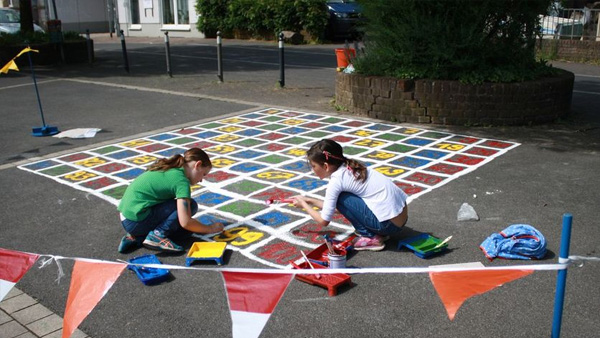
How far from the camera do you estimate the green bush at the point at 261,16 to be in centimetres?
2386

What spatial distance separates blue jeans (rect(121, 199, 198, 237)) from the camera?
478 centimetres

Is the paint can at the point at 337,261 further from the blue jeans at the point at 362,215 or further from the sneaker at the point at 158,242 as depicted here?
the sneaker at the point at 158,242

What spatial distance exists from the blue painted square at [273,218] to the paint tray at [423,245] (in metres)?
1.24

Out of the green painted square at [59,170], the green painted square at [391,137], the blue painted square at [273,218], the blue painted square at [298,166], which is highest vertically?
the green painted square at [391,137]

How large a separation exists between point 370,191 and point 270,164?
2.84 meters

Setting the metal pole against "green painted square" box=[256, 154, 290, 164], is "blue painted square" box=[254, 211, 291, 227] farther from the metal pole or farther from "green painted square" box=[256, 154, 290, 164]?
the metal pole

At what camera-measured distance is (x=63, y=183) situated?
673 cm

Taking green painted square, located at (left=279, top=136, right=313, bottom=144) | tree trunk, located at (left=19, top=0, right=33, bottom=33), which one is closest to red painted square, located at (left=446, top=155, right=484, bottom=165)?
green painted square, located at (left=279, top=136, right=313, bottom=144)

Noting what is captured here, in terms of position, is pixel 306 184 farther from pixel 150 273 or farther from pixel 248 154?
pixel 150 273

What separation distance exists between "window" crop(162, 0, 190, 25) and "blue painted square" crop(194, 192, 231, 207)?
25310mm

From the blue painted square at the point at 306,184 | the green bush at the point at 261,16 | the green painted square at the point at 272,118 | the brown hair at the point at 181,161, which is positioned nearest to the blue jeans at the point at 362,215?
the brown hair at the point at 181,161

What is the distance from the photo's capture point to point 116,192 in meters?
6.38

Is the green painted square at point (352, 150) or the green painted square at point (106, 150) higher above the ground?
the green painted square at point (352, 150)

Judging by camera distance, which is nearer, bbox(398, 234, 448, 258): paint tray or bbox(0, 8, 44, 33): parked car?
bbox(398, 234, 448, 258): paint tray
